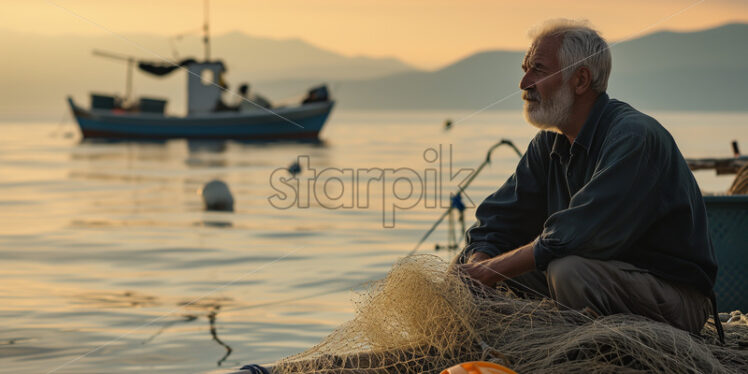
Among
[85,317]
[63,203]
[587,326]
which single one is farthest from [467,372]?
[63,203]

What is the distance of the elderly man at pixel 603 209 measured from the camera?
9.74ft

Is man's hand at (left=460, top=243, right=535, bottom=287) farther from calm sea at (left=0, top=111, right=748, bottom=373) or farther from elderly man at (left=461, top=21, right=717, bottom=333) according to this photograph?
calm sea at (left=0, top=111, right=748, bottom=373)

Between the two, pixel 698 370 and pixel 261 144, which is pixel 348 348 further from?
pixel 261 144

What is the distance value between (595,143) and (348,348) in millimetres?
1164

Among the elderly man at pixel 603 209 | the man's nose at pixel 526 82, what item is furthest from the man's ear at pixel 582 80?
the man's nose at pixel 526 82

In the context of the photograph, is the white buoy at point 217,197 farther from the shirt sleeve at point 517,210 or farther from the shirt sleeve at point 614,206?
the shirt sleeve at point 614,206

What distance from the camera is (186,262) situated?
9.60 m

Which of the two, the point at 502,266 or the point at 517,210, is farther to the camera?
the point at 517,210

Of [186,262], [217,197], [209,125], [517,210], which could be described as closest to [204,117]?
[209,125]

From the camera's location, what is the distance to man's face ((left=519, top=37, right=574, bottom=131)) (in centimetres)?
324

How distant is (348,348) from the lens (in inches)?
124

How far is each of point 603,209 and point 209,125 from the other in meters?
44.2

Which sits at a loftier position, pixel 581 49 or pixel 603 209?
pixel 581 49

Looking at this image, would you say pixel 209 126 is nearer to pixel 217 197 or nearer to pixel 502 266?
pixel 217 197
